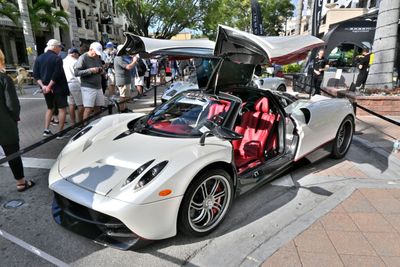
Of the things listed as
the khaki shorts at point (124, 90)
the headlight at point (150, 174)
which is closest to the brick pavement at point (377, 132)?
the headlight at point (150, 174)

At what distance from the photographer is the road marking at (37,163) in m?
4.38

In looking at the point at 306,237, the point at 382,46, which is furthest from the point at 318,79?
the point at 306,237

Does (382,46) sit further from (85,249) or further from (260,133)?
(85,249)

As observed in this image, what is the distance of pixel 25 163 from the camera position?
450 cm

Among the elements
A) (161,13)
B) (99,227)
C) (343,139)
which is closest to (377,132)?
(343,139)

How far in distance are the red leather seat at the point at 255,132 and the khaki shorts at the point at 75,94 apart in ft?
12.3

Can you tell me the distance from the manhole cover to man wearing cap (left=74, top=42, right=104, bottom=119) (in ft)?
9.38

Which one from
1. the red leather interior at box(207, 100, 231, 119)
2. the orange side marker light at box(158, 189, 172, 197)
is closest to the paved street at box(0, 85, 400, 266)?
the orange side marker light at box(158, 189, 172, 197)

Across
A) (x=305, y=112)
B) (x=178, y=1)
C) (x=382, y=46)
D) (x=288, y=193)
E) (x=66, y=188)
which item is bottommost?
(x=288, y=193)

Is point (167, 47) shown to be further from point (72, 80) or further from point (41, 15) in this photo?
point (41, 15)

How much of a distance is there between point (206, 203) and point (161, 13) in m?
30.8

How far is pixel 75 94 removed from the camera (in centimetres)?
618

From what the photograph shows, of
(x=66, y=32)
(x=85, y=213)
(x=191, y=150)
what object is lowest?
(x=85, y=213)

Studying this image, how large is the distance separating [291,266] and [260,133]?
6.01ft
